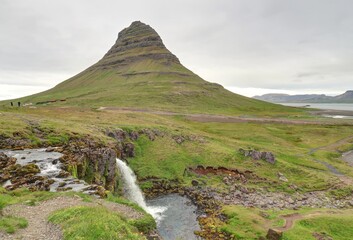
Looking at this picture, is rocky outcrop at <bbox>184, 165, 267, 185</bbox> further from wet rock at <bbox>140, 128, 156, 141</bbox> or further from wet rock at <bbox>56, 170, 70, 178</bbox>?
wet rock at <bbox>56, 170, 70, 178</bbox>

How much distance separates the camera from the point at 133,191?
191ft

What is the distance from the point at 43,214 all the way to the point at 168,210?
105 ft

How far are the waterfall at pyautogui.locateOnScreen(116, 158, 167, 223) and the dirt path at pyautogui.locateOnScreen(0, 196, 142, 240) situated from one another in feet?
75.7

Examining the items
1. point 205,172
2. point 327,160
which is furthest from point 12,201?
point 327,160

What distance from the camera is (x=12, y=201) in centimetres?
2598

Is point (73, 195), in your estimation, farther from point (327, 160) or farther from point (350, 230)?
point (327, 160)

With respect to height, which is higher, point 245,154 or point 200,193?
point 245,154

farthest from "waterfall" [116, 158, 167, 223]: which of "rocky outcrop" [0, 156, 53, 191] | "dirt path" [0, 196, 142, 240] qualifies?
"dirt path" [0, 196, 142, 240]

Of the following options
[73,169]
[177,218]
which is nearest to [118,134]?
[177,218]

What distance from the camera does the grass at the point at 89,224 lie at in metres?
19.0

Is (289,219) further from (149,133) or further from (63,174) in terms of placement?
(149,133)

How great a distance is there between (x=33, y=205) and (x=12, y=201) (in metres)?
2.05

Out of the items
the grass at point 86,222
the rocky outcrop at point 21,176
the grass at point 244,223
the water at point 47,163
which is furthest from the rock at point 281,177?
the rocky outcrop at point 21,176

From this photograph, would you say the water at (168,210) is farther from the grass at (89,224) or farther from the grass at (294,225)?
the grass at (89,224)
